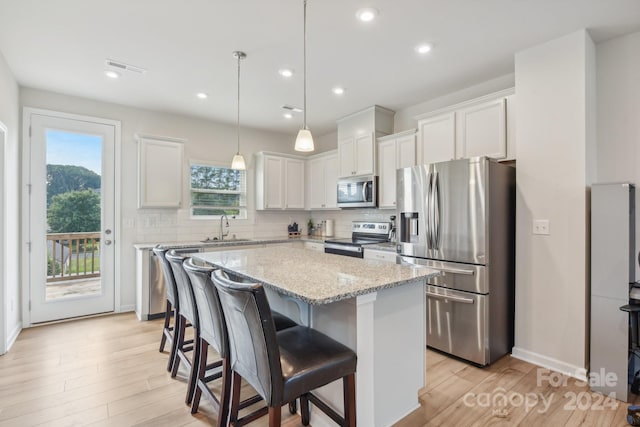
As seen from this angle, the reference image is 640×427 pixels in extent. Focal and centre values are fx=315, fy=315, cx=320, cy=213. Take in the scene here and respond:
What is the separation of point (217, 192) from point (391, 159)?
2.67m

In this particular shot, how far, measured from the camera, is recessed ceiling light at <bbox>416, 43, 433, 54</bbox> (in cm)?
269

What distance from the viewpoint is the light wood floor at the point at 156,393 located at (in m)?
1.97

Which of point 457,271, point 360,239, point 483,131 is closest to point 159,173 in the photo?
point 360,239

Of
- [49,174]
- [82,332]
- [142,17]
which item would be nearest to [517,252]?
[142,17]

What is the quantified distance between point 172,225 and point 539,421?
14.5ft

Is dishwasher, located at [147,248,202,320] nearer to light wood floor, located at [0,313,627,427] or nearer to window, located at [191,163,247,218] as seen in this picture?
light wood floor, located at [0,313,627,427]

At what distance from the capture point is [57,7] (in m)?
2.20

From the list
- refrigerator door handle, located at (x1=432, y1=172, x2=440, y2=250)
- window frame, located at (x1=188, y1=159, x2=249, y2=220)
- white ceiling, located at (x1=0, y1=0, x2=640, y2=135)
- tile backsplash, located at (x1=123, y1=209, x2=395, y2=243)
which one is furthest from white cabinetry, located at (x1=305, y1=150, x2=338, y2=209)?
refrigerator door handle, located at (x1=432, y1=172, x2=440, y2=250)

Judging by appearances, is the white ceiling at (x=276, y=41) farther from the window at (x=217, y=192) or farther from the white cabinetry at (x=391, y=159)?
the window at (x=217, y=192)

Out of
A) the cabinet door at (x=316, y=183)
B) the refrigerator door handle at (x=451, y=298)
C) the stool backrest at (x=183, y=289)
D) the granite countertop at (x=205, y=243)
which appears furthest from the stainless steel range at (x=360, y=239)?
the stool backrest at (x=183, y=289)

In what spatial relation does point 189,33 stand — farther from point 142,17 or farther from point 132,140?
point 132,140

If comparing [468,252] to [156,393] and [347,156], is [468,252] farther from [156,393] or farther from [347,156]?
[156,393]

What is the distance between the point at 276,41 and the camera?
2.64 m

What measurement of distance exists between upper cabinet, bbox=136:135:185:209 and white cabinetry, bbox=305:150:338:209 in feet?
6.78
